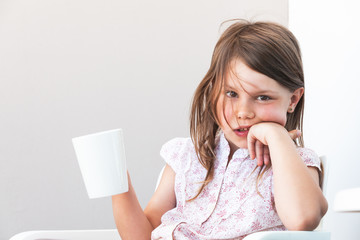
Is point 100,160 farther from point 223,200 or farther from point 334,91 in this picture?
point 334,91

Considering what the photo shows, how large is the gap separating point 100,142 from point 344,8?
805 mm

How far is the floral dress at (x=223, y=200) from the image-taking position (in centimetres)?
93

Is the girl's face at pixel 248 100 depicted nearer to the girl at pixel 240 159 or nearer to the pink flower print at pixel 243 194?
the girl at pixel 240 159

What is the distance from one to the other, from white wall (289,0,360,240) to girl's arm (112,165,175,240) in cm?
39

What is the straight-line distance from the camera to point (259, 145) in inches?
37.0

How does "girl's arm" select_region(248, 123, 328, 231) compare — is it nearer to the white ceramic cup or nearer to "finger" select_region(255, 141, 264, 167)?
"finger" select_region(255, 141, 264, 167)

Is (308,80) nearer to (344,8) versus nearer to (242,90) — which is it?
(344,8)

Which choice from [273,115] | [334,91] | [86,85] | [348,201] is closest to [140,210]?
[273,115]

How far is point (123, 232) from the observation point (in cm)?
100

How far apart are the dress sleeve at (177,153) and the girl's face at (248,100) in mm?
146

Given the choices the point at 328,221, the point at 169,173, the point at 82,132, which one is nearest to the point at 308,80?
the point at 328,221

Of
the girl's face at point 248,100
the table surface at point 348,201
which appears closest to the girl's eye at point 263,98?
the girl's face at point 248,100

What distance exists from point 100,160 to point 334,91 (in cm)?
81

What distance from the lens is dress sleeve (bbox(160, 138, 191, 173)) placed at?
1.08 m
